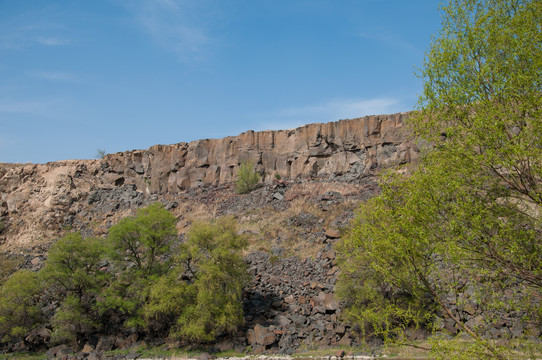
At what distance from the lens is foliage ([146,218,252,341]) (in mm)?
24750

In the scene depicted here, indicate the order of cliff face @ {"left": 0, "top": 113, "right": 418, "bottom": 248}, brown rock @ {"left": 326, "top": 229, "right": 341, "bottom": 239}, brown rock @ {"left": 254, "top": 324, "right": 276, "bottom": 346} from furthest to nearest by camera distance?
cliff face @ {"left": 0, "top": 113, "right": 418, "bottom": 248} → brown rock @ {"left": 326, "top": 229, "right": 341, "bottom": 239} → brown rock @ {"left": 254, "top": 324, "right": 276, "bottom": 346}

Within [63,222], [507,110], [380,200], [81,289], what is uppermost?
[507,110]

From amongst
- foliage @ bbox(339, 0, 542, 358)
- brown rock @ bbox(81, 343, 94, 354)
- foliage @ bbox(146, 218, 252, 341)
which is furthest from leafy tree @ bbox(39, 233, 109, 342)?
foliage @ bbox(339, 0, 542, 358)

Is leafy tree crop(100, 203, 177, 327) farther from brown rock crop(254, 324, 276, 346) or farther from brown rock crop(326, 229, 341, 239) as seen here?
brown rock crop(326, 229, 341, 239)

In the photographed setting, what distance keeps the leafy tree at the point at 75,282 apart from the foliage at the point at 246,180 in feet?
70.7

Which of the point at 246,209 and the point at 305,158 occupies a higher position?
the point at 305,158

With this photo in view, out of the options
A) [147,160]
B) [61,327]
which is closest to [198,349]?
[61,327]

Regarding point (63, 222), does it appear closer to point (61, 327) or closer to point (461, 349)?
point (61, 327)

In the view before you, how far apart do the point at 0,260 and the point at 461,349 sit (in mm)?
42430

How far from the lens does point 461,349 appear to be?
30.2 ft

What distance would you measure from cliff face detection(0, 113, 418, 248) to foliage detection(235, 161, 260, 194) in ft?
8.24

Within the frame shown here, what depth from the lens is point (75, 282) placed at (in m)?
28.6

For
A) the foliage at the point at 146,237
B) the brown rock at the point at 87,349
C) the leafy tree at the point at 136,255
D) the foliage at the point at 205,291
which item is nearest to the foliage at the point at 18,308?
the brown rock at the point at 87,349

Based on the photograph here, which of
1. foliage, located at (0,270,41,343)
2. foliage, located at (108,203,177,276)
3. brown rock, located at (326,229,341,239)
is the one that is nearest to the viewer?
foliage, located at (0,270,41,343)
